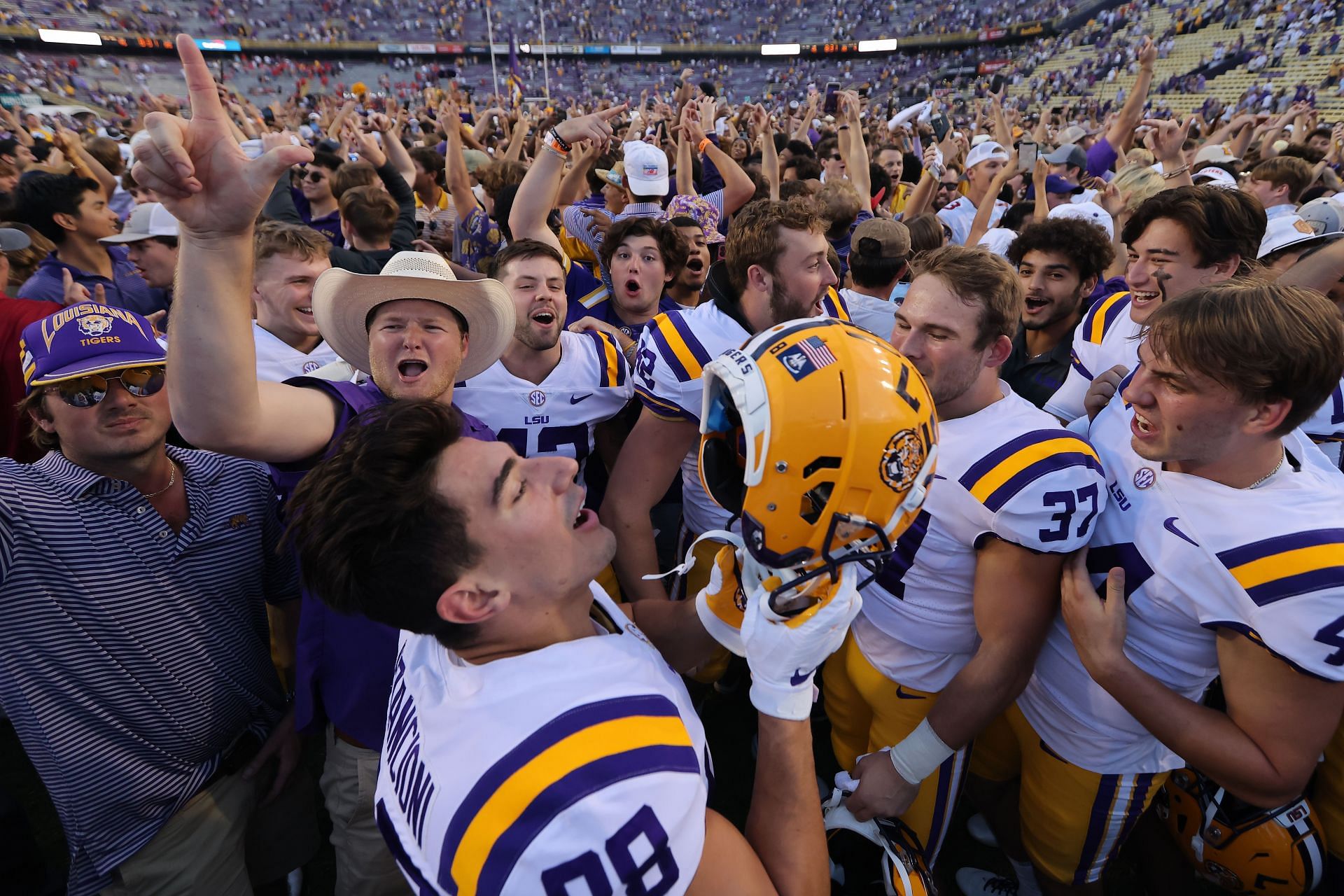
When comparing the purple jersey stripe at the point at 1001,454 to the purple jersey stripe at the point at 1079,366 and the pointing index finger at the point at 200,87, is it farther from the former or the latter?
the pointing index finger at the point at 200,87

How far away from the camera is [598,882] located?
1.18 m

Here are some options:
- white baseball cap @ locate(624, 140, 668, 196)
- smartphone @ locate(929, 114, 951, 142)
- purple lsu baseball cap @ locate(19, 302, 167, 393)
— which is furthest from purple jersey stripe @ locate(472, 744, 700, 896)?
smartphone @ locate(929, 114, 951, 142)

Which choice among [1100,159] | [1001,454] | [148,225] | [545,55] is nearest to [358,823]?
[1001,454]

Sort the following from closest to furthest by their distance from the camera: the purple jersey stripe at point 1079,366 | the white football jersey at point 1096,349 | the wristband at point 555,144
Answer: the white football jersey at point 1096,349, the purple jersey stripe at point 1079,366, the wristband at point 555,144

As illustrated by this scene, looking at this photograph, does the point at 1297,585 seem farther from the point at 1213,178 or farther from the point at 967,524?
the point at 1213,178

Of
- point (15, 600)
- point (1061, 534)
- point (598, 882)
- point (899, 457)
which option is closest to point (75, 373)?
point (15, 600)

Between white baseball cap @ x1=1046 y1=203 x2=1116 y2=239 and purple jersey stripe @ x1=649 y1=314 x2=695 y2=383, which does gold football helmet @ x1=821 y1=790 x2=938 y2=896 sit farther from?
white baseball cap @ x1=1046 y1=203 x2=1116 y2=239

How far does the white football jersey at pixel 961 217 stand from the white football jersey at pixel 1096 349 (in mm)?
3907

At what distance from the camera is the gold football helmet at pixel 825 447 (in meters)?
1.48

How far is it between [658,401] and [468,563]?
1.39 m

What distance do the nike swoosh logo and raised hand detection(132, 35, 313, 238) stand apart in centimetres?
227

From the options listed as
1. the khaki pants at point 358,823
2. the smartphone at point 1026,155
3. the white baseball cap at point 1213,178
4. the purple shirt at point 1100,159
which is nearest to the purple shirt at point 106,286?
the khaki pants at point 358,823

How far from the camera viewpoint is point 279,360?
3287 mm

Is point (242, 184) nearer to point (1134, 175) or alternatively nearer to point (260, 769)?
point (260, 769)
